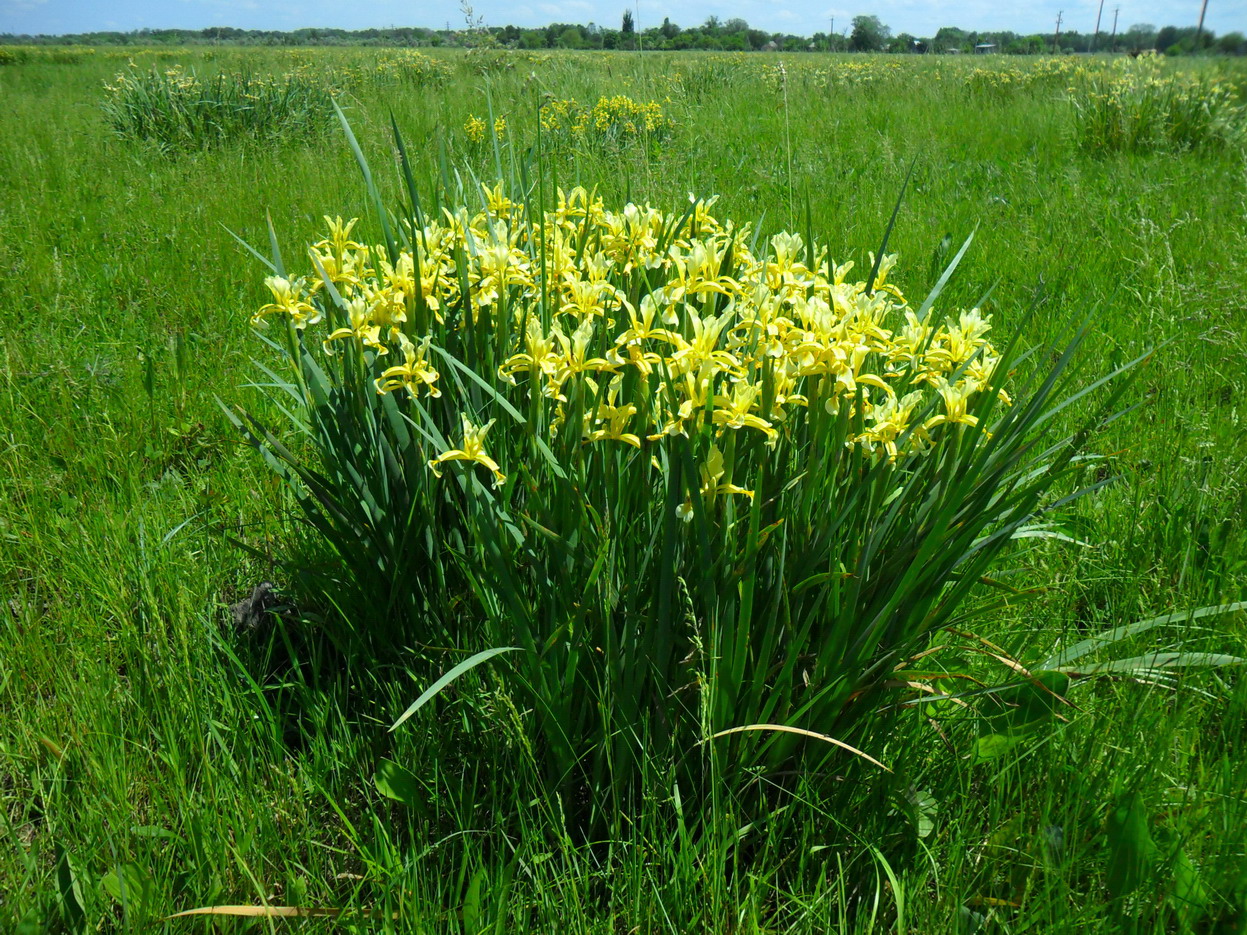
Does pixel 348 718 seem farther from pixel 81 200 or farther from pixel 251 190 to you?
pixel 81 200

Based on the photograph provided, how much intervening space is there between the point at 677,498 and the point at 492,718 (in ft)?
1.73

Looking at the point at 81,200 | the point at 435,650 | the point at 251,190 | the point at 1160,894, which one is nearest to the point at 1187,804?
the point at 1160,894

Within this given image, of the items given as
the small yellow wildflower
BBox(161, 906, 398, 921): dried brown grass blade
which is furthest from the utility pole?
the small yellow wildflower

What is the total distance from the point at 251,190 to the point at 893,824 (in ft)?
17.6

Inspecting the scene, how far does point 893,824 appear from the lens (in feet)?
4.29

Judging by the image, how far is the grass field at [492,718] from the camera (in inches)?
46.9

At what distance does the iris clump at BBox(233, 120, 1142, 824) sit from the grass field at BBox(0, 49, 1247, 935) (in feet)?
0.25

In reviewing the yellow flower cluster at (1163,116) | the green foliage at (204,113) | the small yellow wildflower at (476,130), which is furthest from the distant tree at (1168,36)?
the green foliage at (204,113)

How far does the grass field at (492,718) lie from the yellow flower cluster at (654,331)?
201 millimetres

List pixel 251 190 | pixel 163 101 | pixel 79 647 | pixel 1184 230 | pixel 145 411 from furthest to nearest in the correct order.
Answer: pixel 163 101
pixel 251 190
pixel 1184 230
pixel 145 411
pixel 79 647

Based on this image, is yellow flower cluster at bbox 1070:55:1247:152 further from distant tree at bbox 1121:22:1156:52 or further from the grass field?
distant tree at bbox 1121:22:1156:52

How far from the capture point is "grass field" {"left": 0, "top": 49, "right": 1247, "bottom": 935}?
1.19 m

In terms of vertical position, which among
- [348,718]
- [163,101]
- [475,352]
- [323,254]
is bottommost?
[348,718]

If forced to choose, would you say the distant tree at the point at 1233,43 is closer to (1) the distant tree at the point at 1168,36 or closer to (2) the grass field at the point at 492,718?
(1) the distant tree at the point at 1168,36
